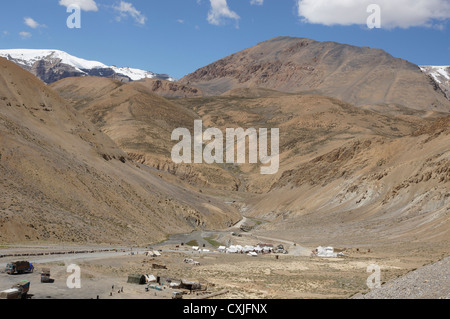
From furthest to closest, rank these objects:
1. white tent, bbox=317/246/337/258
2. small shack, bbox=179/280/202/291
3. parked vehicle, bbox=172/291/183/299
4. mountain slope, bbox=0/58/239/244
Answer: white tent, bbox=317/246/337/258 < mountain slope, bbox=0/58/239/244 < small shack, bbox=179/280/202/291 < parked vehicle, bbox=172/291/183/299

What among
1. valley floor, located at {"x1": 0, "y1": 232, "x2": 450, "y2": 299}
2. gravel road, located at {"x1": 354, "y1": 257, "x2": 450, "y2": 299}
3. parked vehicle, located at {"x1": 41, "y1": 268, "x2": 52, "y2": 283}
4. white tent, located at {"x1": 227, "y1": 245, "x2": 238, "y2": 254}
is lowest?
white tent, located at {"x1": 227, "y1": 245, "x2": 238, "y2": 254}

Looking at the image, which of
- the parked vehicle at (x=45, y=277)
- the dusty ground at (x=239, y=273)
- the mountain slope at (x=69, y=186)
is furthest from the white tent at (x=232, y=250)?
the parked vehicle at (x=45, y=277)

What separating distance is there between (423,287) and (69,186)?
53.0 metres

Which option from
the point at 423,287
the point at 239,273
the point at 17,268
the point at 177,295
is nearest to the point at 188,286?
the point at 177,295

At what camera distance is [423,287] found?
23.0m

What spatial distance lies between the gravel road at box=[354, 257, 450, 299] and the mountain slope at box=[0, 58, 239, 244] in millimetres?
37682

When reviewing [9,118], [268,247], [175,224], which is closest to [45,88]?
[9,118]

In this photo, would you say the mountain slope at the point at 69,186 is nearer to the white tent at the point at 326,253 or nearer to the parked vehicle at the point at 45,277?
the parked vehicle at the point at 45,277

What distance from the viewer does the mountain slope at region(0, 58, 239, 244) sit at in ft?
182

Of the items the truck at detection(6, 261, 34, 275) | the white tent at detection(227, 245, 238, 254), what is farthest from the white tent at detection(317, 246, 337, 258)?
the truck at detection(6, 261, 34, 275)

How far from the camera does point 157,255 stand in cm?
4825

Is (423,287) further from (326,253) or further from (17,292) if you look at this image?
(326,253)

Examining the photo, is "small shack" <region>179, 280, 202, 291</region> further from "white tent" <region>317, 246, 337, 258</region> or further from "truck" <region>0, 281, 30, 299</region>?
"white tent" <region>317, 246, 337, 258</region>

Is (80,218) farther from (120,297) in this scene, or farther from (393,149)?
(393,149)
